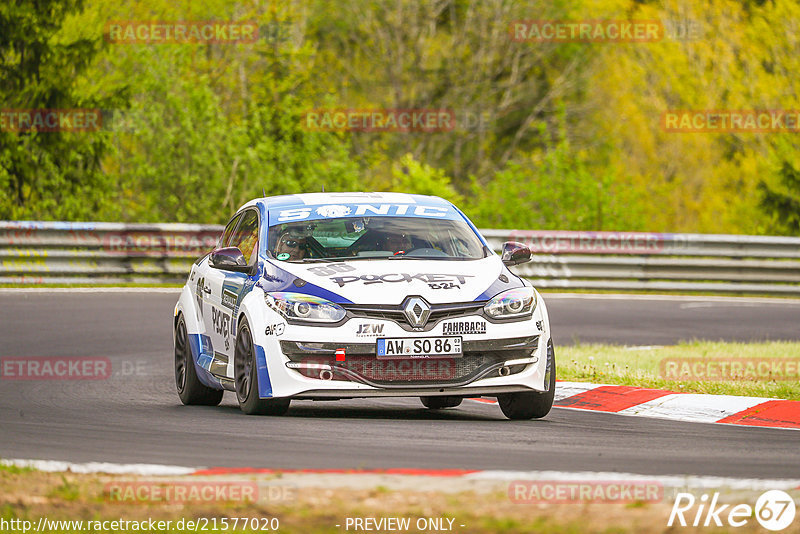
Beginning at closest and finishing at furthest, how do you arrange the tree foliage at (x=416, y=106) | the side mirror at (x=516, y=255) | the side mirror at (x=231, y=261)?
the side mirror at (x=231, y=261)
the side mirror at (x=516, y=255)
the tree foliage at (x=416, y=106)

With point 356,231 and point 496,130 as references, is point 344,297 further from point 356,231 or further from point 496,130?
point 496,130

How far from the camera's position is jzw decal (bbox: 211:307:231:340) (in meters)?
10.3

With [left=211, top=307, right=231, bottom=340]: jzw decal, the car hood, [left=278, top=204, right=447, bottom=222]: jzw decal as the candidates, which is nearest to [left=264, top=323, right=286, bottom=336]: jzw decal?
the car hood

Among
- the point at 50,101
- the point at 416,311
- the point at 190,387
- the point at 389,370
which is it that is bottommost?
the point at 50,101

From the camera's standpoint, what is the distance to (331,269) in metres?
9.65

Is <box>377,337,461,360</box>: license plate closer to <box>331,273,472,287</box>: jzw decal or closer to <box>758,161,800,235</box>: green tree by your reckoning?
<box>331,273,472,287</box>: jzw decal

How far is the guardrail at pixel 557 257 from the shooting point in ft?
74.7

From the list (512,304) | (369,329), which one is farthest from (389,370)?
(512,304)

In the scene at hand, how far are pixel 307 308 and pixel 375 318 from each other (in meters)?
0.45

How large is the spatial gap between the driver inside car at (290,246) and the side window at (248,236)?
0.23 meters

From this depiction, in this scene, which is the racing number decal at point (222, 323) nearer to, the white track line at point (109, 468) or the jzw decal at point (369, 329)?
the jzw decal at point (369, 329)

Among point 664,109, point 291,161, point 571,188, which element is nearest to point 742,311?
point 571,188

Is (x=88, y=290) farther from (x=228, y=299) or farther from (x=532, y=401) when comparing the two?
(x=532, y=401)

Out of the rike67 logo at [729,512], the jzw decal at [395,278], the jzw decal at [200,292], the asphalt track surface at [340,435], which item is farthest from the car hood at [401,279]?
the rike67 logo at [729,512]
